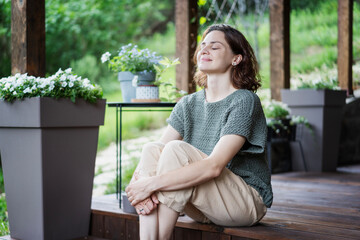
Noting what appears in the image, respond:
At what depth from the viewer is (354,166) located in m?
4.84

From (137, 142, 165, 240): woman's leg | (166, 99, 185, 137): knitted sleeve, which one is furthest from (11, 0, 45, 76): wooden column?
(137, 142, 165, 240): woman's leg

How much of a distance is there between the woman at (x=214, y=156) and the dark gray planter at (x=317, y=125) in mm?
2311

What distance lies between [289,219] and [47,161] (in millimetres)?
1223

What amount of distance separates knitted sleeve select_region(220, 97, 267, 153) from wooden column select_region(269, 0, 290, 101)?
249cm

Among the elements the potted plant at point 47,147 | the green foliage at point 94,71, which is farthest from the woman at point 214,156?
the green foliage at point 94,71

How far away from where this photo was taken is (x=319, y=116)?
14.3ft

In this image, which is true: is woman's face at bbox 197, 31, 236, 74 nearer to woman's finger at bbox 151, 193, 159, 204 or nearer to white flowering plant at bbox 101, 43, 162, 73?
woman's finger at bbox 151, 193, 159, 204

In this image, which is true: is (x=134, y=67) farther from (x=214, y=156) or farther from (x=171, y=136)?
(x=214, y=156)

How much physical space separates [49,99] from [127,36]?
6976 millimetres

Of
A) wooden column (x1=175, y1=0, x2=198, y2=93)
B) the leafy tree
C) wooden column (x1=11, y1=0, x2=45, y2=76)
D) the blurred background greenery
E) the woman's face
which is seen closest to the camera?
the woman's face

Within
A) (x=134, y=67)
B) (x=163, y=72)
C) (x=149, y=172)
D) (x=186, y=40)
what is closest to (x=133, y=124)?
(x=186, y=40)

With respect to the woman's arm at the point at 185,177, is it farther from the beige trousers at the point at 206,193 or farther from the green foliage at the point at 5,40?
the green foliage at the point at 5,40

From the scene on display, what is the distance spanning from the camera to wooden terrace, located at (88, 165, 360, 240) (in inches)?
80.6

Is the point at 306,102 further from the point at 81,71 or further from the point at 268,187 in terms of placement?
the point at 81,71
